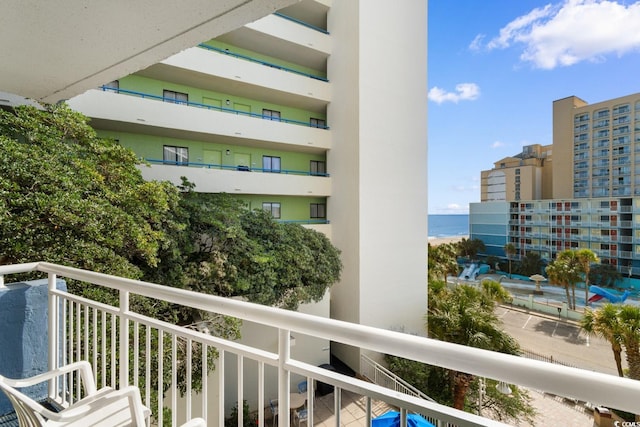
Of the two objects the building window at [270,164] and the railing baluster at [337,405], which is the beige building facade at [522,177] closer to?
the building window at [270,164]

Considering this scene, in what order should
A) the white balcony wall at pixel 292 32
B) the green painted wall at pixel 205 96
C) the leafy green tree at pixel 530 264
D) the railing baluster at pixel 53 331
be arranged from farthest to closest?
the leafy green tree at pixel 530 264, the white balcony wall at pixel 292 32, the green painted wall at pixel 205 96, the railing baluster at pixel 53 331

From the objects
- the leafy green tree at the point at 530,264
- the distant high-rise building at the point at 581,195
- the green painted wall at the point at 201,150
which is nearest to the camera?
the green painted wall at the point at 201,150

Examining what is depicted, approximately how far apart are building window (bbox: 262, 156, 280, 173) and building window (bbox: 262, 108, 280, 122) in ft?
4.73

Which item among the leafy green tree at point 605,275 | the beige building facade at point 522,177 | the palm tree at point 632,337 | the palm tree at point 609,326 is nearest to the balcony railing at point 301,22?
the palm tree at point 609,326

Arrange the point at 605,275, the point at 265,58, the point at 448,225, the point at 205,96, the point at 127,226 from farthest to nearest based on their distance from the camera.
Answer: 1. the point at 448,225
2. the point at 605,275
3. the point at 265,58
4. the point at 205,96
5. the point at 127,226

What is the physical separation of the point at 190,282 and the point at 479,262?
32.3 meters

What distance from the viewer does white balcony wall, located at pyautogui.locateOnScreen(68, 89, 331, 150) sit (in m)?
7.73

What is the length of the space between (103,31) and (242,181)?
8.38 metres

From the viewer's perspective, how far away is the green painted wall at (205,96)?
29.4 feet

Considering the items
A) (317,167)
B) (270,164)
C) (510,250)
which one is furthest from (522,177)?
(270,164)

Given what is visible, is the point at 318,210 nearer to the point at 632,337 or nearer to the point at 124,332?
the point at 632,337

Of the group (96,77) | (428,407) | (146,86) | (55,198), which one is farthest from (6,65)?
(146,86)

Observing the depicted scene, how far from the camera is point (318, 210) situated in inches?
462

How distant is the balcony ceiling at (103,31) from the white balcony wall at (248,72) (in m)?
7.59
